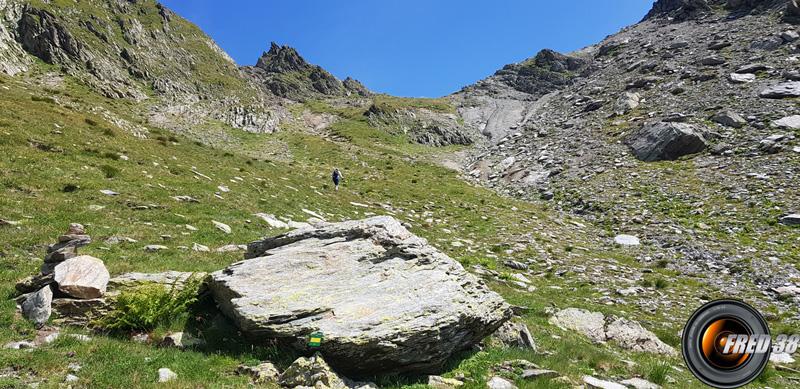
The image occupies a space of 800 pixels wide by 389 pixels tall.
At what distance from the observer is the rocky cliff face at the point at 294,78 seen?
495ft

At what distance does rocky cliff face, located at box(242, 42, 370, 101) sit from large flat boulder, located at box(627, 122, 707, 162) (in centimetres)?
11897

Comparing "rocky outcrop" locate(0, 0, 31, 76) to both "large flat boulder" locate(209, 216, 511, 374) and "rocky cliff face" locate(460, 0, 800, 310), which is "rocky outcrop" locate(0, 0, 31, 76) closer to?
"large flat boulder" locate(209, 216, 511, 374)

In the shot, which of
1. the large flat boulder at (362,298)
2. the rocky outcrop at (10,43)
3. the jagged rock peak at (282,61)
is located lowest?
the large flat boulder at (362,298)

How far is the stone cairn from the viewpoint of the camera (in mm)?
8398

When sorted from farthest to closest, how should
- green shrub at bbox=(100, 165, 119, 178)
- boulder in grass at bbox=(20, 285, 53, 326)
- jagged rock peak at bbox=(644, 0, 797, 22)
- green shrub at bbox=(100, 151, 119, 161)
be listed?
jagged rock peak at bbox=(644, 0, 797, 22), green shrub at bbox=(100, 151, 119, 161), green shrub at bbox=(100, 165, 119, 178), boulder in grass at bbox=(20, 285, 53, 326)

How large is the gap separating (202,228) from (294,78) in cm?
16244

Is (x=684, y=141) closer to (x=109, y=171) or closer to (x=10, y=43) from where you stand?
(x=109, y=171)

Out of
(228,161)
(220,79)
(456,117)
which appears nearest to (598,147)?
(228,161)

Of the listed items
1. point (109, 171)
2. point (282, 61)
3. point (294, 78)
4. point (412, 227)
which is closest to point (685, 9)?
point (412, 227)

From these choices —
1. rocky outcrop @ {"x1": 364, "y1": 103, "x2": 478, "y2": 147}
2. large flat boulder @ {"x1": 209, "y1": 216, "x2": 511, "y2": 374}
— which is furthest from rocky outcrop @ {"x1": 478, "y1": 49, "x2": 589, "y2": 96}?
large flat boulder @ {"x1": 209, "y1": 216, "x2": 511, "y2": 374}

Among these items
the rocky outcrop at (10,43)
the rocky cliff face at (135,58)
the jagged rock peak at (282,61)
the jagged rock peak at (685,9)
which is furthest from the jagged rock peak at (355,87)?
the rocky outcrop at (10,43)

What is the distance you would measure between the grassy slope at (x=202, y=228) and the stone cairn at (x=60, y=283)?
33 cm

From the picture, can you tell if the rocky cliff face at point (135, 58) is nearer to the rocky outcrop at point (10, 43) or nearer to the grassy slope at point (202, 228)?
the rocky outcrop at point (10, 43)

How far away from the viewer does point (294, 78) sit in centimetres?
16725
